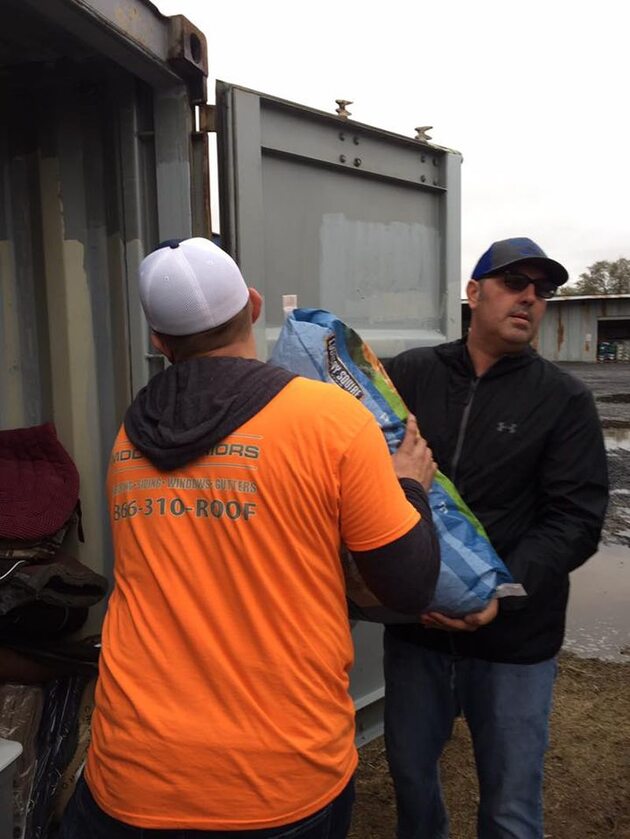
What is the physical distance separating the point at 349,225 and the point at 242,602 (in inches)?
81.2

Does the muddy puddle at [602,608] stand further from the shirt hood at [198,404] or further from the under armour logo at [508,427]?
the shirt hood at [198,404]

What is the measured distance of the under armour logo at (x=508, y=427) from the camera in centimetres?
212

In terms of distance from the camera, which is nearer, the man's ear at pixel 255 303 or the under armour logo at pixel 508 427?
the man's ear at pixel 255 303

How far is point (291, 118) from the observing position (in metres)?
2.66

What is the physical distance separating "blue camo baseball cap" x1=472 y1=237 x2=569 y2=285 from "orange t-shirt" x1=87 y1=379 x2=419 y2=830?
106 centimetres

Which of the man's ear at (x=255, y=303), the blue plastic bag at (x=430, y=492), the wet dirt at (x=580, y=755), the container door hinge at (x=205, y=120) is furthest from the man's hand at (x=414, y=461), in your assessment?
the wet dirt at (x=580, y=755)

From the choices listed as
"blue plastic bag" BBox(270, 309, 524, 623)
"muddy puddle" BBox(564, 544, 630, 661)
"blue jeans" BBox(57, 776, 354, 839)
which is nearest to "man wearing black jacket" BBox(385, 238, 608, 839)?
"blue plastic bag" BBox(270, 309, 524, 623)

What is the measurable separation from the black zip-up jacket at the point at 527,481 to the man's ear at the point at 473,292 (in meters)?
0.20

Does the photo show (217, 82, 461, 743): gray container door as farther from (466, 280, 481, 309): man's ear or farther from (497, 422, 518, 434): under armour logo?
(497, 422, 518, 434): under armour logo

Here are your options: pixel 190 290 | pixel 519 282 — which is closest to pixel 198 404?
pixel 190 290

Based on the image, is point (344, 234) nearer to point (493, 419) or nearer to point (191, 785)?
point (493, 419)

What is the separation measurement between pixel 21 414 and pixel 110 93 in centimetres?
119

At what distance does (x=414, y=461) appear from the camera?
1.73 metres

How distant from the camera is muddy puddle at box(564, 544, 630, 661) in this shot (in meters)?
4.65
